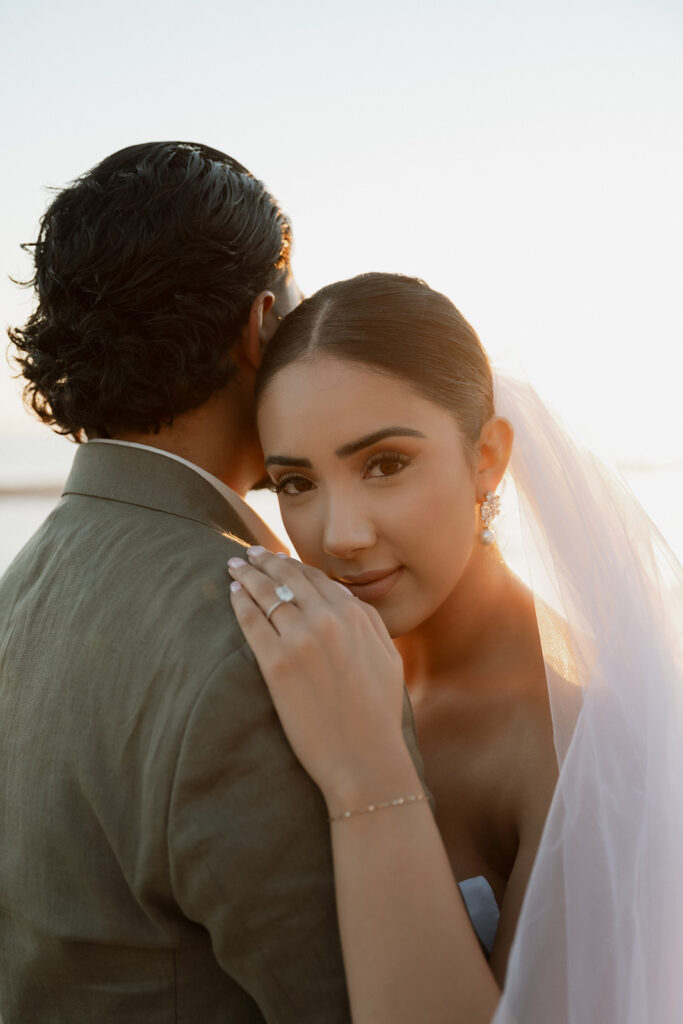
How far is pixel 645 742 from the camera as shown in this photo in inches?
74.3

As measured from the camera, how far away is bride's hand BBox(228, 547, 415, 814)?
138cm

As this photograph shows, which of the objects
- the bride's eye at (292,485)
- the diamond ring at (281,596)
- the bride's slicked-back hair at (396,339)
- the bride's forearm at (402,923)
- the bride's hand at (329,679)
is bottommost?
the bride's forearm at (402,923)

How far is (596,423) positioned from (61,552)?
167 cm

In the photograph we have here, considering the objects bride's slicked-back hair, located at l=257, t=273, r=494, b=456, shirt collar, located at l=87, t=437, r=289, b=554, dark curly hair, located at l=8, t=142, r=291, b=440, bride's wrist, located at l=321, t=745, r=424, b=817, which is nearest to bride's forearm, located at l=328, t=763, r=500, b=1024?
bride's wrist, located at l=321, t=745, r=424, b=817

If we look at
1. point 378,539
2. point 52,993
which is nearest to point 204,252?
point 378,539

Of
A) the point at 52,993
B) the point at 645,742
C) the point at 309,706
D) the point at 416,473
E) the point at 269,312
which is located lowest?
the point at 52,993

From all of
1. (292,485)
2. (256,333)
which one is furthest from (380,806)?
(256,333)

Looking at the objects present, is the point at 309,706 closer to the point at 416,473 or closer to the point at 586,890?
the point at 586,890

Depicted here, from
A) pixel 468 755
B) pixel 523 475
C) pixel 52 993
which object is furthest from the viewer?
pixel 523 475

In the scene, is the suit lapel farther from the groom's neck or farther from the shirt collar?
the groom's neck

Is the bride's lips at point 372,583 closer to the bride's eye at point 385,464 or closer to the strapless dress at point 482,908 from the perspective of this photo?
the bride's eye at point 385,464

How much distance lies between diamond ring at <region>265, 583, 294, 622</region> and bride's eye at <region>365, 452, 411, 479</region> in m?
0.67

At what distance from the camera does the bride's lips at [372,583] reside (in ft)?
7.23

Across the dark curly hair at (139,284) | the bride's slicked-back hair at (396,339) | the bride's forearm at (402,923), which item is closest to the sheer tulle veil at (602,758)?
the bride's forearm at (402,923)
